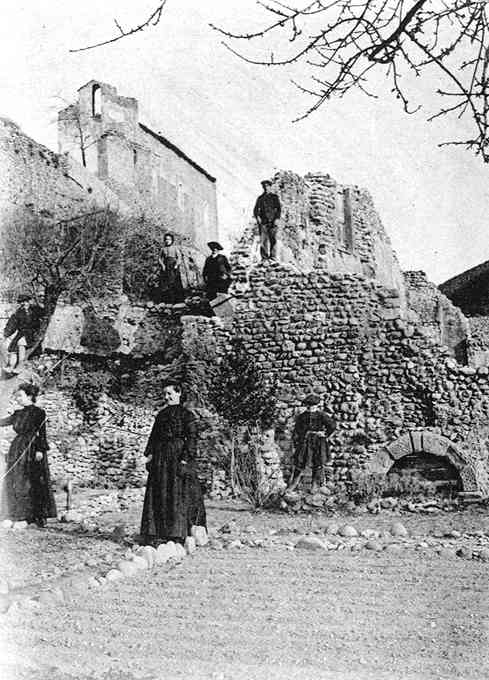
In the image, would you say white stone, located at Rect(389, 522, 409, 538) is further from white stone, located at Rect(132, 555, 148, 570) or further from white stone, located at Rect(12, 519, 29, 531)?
white stone, located at Rect(12, 519, 29, 531)

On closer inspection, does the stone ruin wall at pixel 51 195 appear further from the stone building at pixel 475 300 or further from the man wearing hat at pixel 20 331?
the stone building at pixel 475 300

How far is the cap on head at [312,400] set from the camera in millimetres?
11703

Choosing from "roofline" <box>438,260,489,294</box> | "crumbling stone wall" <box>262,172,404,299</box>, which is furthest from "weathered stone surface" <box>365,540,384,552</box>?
"roofline" <box>438,260,489,294</box>

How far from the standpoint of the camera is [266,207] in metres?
14.8

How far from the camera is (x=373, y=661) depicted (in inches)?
174

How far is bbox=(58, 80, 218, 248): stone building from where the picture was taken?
70.9 ft

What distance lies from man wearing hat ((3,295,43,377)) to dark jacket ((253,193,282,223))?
6311 millimetres

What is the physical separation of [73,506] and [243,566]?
9.77ft

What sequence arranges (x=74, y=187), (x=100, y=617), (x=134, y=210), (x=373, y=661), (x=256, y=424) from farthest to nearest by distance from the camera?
(x=134, y=210) < (x=74, y=187) < (x=256, y=424) < (x=100, y=617) < (x=373, y=661)

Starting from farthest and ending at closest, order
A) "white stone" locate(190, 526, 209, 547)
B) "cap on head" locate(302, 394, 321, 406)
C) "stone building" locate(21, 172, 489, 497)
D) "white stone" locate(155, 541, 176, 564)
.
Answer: "cap on head" locate(302, 394, 321, 406)
"stone building" locate(21, 172, 489, 497)
"white stone" locate(190, 526, 209, 547)
"white stone" locate(155, 541, 176, 564)

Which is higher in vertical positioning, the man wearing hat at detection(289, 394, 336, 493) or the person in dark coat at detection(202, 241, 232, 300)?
the person in dark coat at detection(202, 241, 232, 300)

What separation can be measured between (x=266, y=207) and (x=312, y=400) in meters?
4.49

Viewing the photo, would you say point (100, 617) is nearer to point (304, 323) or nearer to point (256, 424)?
point (256, 424)

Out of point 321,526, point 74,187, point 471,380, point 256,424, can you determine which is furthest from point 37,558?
point 74,187
